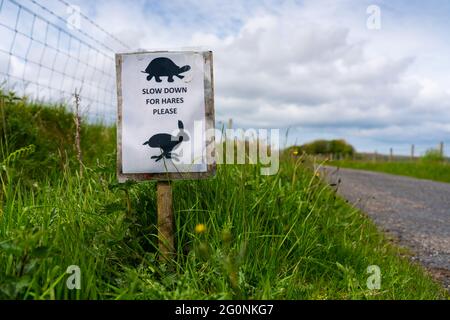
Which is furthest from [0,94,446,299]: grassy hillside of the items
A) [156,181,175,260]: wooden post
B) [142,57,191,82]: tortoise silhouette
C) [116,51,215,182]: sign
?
[142,57,191,82]: tortoise silhouette

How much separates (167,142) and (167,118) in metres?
0.14

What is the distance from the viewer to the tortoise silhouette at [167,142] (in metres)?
3.02

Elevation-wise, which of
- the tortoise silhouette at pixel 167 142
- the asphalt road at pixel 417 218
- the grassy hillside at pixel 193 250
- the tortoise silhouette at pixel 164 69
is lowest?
the asphalt road at pixel 417 218

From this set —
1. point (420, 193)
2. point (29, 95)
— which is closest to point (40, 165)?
point (29, 95)

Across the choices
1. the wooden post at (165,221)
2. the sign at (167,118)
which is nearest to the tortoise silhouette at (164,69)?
the sign at (167,118)

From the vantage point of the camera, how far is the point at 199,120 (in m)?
3.03

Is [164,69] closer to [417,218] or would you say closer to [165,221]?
[165,221]

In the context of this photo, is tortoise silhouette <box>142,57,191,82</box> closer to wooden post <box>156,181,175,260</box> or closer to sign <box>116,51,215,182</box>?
sign <box>116,51,215,182</box>

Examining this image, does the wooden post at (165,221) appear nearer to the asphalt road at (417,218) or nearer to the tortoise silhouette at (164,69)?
the tortoise silhouette at (164,69)

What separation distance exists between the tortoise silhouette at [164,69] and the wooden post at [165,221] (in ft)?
2.14

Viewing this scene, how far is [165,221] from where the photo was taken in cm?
304

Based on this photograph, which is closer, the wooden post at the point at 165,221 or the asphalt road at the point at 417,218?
the wooden post at the point at 165,221

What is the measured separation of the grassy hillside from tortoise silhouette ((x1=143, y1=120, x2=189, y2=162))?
10.8 inches
